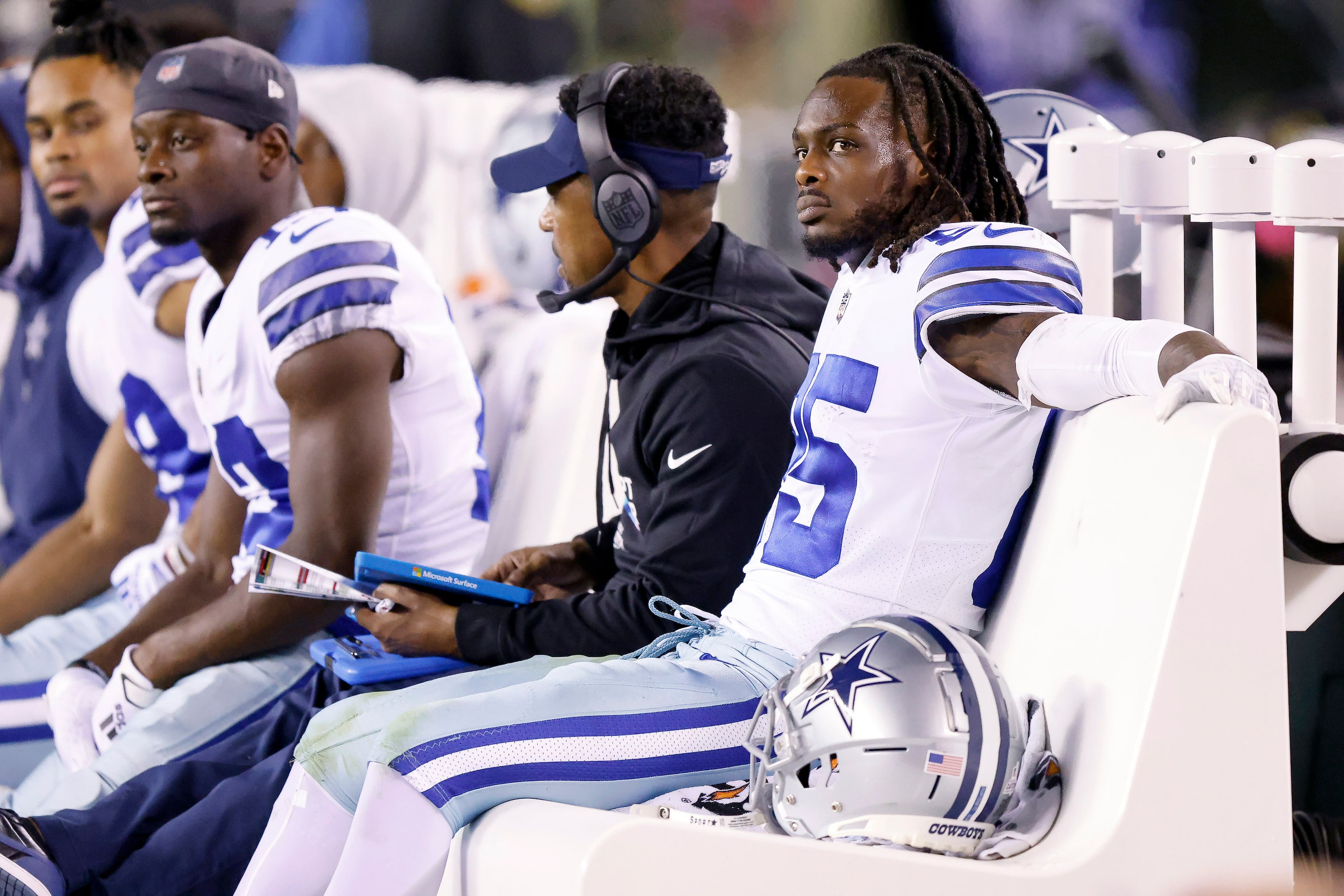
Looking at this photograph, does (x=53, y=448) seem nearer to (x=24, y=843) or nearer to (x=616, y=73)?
(x=24, y=843)

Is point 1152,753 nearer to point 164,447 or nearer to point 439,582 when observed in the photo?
point 439,582

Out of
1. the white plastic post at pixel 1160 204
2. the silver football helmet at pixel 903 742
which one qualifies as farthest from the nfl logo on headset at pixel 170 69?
the silver football helmet at pixel 903 742

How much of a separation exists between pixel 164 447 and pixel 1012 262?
2.09 meters

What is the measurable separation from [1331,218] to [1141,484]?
1.53 feet

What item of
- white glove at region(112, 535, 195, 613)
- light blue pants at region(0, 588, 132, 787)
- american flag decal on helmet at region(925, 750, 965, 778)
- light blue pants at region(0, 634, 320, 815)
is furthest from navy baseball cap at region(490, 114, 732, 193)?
light blue pants at region(0, 588, 132, 787)

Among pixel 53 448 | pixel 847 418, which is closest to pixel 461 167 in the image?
pixel 53 448

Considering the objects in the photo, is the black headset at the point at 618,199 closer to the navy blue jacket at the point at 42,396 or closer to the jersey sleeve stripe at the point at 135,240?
the jersey sleeve stripe at the point at 135,240

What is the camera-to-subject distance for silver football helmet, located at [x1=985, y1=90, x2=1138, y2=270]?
2.11 meters

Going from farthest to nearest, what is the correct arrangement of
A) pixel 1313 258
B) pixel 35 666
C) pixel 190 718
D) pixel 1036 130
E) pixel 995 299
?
pixel 35 666
pixel 1036 130
pixel 190 718
pixel 1313 258
pixel 995 299

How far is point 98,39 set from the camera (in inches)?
137

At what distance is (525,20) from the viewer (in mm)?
3607

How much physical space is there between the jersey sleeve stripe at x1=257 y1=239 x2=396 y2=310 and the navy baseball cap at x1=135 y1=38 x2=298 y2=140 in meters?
0.39

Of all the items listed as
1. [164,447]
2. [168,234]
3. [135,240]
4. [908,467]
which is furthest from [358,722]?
[135,240]

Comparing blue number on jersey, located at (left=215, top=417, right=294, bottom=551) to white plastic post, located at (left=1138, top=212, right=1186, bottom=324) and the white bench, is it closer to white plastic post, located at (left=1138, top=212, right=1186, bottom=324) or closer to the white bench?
the white bench
